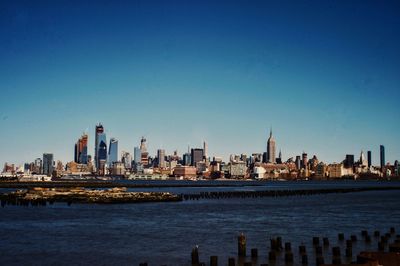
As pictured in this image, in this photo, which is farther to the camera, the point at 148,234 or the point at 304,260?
the point at 148,234

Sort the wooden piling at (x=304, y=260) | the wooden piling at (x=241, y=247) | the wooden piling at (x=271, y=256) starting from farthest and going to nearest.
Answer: the wooden piling at (x=241, y=247), the wooden piling at (x=271, y=256), the wooden piling at (x=304, y=260)

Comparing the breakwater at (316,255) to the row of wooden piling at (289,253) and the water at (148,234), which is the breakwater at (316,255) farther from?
the water at (148,234)

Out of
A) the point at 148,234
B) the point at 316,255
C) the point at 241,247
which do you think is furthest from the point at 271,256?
the point at 148,234

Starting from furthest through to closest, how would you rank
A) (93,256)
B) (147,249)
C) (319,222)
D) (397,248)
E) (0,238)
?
(319,222)
(0,238)
(147,249)
(93,256)
(397,248)

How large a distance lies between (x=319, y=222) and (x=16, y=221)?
114ft

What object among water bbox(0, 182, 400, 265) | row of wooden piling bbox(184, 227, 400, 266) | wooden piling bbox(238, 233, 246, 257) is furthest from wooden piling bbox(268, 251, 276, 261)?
wooden piling bbox(238, 233, 246, 257)

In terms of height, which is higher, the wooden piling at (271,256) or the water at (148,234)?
the wooden piling at (271,256)

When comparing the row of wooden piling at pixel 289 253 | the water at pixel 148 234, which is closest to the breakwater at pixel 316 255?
the row of wooden piling at pixel 289 253

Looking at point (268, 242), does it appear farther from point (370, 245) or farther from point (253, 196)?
point (253, 196)

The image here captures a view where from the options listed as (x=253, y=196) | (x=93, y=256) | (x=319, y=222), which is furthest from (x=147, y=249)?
(x=253, y=196)

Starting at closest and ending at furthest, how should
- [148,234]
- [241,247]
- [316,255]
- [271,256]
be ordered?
1. [271,256]
2. [316,255]
3. [241,247]
4. [148,234]

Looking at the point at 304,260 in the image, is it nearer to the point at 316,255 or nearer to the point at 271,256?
the point at 271,256

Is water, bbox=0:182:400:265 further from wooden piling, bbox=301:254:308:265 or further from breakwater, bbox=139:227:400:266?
wooden piling, bbox=301:254:308:265

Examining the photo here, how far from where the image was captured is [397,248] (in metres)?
27.9
